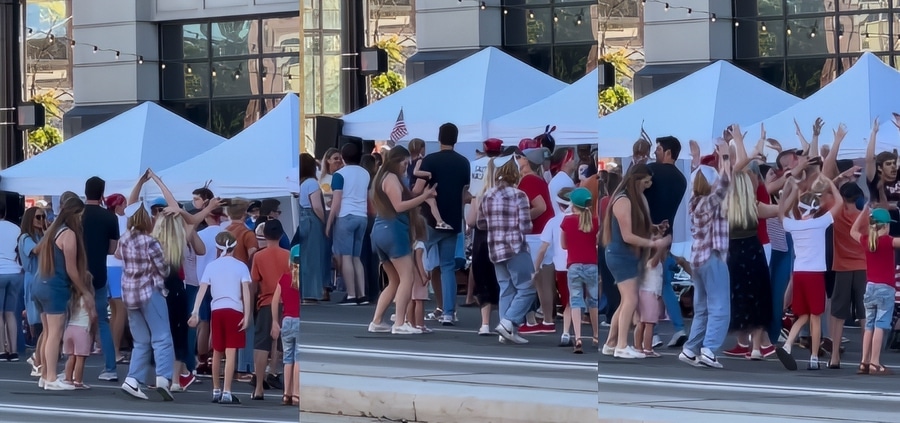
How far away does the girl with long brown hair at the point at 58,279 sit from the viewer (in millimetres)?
5199

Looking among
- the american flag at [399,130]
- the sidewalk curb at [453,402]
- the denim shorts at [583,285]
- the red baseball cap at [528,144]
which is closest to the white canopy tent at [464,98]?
the american flag at [399,130]

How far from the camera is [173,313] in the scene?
15.6ft

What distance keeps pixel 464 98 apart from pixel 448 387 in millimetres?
1043

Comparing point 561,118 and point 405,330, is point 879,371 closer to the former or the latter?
point 561,118

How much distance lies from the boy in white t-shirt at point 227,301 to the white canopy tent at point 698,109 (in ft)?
4.57

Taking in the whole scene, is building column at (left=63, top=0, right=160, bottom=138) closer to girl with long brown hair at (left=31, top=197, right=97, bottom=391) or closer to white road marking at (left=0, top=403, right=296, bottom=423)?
girl with long brown hair at (left=31, top=197, right=97, bottom=391)

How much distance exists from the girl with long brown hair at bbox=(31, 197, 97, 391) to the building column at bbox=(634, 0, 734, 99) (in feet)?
7.96

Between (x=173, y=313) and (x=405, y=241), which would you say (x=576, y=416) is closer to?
(x=405, y=241)

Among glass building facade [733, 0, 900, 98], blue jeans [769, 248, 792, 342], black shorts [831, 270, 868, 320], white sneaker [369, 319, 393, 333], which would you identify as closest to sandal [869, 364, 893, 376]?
black shorts [831, 270, 868, 320]

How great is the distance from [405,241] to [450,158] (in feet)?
1.20

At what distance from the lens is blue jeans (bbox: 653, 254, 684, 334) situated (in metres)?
4.18

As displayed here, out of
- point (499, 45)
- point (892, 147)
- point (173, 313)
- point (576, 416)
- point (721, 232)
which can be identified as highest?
point (499, 45)

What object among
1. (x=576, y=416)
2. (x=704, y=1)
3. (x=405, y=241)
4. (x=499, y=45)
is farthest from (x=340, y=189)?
(x=704, y=1)

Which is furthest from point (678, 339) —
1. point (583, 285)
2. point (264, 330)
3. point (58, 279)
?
point (58, 279)
